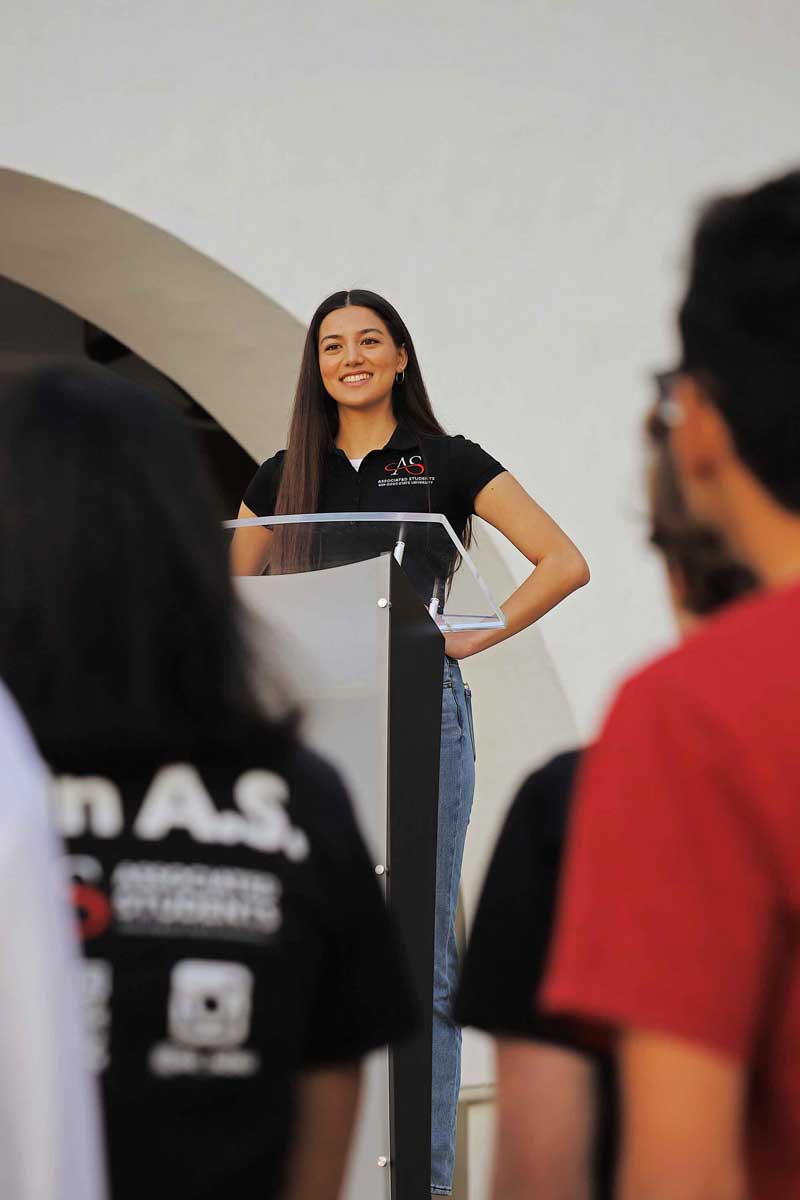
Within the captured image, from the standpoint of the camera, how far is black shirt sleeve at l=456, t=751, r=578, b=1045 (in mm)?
869

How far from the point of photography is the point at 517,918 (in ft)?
2.88

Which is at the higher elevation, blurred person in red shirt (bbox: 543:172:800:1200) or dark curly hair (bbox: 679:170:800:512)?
dark curly hair (bbox: 679:170:800:512)

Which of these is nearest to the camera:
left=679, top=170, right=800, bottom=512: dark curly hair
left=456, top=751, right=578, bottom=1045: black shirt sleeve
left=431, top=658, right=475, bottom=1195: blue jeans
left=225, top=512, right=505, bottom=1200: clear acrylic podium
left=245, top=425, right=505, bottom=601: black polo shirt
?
left=679, top=170, right=800, bottom=512: dark curly hair

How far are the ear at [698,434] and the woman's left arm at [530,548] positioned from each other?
5.85 ft

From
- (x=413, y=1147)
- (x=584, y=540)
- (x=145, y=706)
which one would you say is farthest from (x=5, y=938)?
(x=584, y=540)

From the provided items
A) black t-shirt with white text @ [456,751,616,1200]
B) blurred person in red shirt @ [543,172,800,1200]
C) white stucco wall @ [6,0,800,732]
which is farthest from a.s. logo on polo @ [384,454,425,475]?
blurred person in red shirt @ [543,172,800,1200]

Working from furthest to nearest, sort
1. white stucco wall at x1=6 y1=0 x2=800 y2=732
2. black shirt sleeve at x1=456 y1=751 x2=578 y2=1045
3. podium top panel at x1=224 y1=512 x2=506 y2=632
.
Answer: white stucco wall at x1=6 y1=0 x2=800 y2=732 → podium top panel at x1=224 y1=512 x2=506 y2=632 → black shirt sleeve at x1=456 y1=751 x2=578 y2=1045

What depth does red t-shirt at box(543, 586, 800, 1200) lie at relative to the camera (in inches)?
25.9

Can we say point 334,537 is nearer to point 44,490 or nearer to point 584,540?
point 44,490

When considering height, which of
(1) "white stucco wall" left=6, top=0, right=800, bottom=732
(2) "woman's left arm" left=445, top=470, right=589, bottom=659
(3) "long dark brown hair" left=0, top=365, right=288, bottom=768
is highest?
(1) "white stucco wall" left=6, top=0, right=800, bottom=732

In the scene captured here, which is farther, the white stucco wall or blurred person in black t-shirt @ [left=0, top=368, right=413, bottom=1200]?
the white stucco wall

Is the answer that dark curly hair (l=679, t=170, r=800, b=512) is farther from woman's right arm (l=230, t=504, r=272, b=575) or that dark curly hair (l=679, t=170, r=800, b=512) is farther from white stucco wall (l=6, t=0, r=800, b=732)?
white stucco wall (l=6, t=0, r=800, b=732)

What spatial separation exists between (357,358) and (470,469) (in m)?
0.28

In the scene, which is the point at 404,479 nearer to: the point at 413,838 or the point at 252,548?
the point at 252,548
